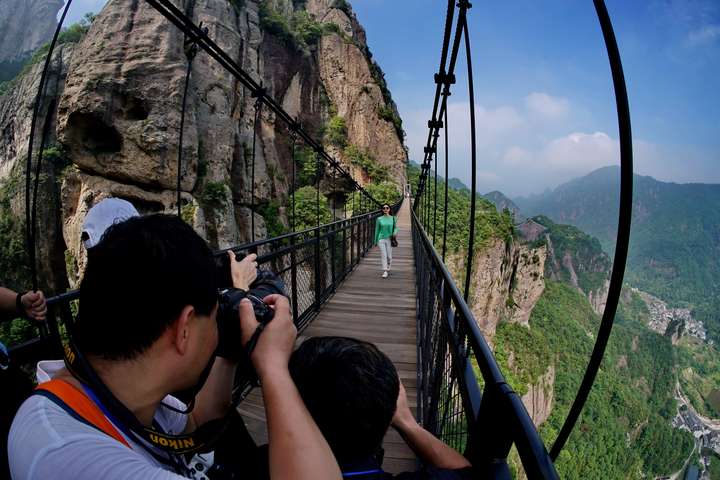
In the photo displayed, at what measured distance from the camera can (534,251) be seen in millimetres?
27172

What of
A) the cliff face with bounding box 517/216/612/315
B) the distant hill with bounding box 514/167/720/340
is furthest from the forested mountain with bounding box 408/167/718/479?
the distant hill with bounding box 514/167/720/340

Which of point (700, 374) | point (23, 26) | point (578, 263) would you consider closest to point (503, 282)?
point (700, 374)

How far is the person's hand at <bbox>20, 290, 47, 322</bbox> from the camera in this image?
1204 millimetres

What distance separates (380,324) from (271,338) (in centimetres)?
307

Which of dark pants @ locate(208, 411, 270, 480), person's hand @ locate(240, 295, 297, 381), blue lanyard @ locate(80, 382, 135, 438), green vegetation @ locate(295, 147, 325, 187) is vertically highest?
green vegetation @ locate(295, 147, 325, 187)

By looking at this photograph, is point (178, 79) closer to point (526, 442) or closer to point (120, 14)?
point (120, 14)

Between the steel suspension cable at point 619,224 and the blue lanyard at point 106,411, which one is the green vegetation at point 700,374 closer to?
the steel suspension cable at point 619,224

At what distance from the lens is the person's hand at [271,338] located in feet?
1.80

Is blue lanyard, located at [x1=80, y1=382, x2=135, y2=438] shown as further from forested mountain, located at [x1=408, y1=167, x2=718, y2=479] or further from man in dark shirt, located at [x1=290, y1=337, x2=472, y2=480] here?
forested mountain, located at [x1=408, y1=167, x2=718, y2=479]

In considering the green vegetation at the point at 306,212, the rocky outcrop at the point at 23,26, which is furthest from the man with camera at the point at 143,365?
the rocky outcrop at the point at 23,26

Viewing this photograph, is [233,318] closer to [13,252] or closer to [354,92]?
[13,252]

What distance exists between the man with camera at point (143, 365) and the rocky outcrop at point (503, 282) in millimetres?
11875

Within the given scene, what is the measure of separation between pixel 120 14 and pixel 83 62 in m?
2.84

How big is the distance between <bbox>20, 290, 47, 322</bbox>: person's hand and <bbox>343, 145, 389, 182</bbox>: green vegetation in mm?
26734
